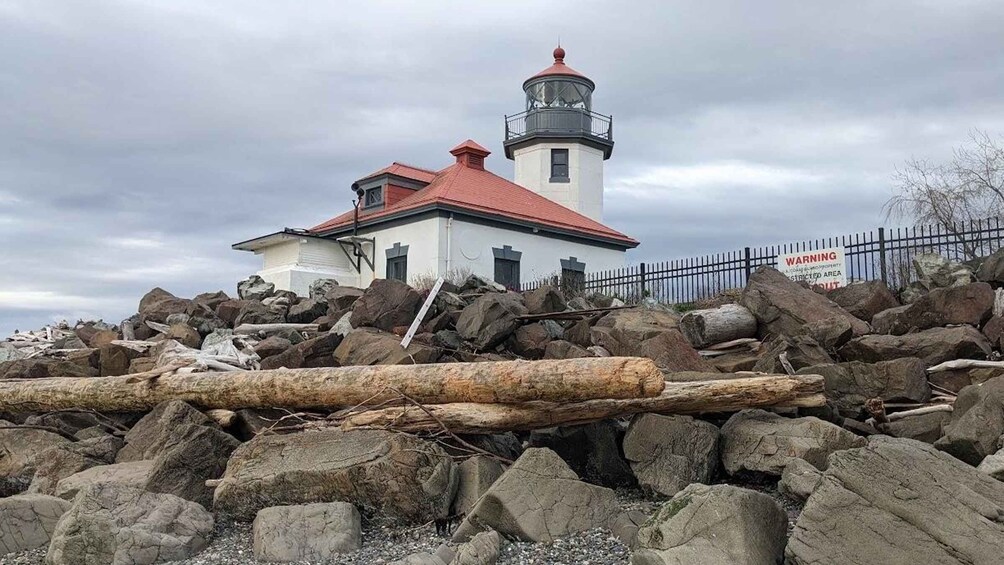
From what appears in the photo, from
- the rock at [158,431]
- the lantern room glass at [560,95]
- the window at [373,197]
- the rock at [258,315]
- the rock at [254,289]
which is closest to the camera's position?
the rock at [158,431]

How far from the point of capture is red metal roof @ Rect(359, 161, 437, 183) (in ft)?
93.5

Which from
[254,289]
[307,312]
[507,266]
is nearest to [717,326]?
[307,312]

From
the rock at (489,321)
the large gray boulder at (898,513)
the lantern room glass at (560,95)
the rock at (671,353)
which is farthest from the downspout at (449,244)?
the large gray boulder at (898,513)

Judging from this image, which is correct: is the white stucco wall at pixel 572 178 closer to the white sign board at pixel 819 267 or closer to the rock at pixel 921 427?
the white sign board at pixel 819 267

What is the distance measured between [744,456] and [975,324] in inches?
193

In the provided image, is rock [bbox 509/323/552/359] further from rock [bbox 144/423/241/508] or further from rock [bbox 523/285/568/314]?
rock [bbox 144/423/241/508]

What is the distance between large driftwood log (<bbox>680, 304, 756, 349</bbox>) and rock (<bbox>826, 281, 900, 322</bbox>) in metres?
1.49

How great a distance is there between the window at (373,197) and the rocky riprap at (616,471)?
17.5m

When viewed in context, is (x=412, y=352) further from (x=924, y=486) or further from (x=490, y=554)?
(x=924, y=486)

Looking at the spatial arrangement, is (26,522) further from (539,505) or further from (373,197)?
(373,197)

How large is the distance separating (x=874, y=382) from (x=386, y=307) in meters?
7.22

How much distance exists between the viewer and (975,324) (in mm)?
9945

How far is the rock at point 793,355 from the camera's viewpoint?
355 inches

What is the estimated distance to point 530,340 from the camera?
11992mm
